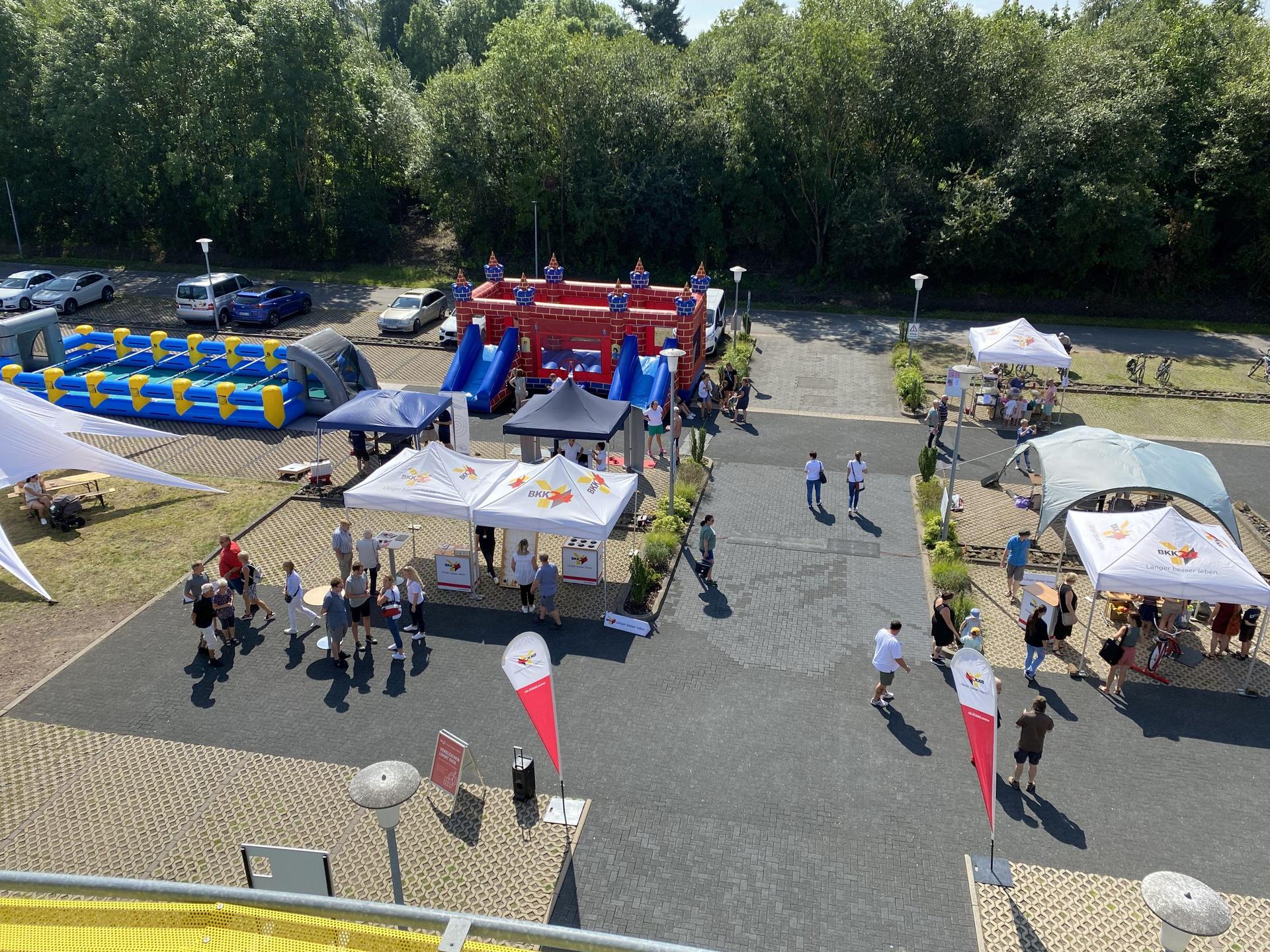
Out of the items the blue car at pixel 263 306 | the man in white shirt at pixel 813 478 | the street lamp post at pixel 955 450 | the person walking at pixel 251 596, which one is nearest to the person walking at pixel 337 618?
the person walking at pixel 251 596

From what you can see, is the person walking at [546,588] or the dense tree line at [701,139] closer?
the person walking at [546,588]

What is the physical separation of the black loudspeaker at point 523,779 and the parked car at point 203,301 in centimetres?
2594

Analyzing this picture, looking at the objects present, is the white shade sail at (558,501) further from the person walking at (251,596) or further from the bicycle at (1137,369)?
the bicycle at (1137,369)

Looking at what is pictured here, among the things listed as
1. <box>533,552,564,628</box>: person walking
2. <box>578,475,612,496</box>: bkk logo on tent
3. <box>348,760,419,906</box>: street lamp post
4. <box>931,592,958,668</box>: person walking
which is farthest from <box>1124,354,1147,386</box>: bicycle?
<box>348,760,419,906</box>: street lamp post

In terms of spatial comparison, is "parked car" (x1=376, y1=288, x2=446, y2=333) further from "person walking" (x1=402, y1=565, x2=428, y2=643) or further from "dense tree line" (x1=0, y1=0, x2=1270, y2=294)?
"person walking" (x1=402, y1=565, x2=428, y2=643)

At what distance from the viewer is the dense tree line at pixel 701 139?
3519 centimetres

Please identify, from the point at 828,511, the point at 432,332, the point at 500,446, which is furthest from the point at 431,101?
the point at 828,511

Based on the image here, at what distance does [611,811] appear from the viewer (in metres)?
10.7

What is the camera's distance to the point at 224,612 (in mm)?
13641

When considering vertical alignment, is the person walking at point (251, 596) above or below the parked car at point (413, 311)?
below

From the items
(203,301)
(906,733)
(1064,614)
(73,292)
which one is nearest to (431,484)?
(906,733)

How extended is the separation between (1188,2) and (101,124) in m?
45.7

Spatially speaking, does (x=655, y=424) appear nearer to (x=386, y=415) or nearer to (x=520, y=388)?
(x=520, y=388)

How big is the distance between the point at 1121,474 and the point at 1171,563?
3094 mm
